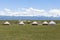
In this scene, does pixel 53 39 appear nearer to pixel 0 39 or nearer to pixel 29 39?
pixel 29 39

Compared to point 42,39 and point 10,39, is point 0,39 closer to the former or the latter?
point 10,39

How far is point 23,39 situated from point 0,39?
2648 millimetres

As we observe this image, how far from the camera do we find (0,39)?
2108 cm

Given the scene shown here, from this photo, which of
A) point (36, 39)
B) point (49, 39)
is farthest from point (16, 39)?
point (49, 39)

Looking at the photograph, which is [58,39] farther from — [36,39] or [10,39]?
[10,39]

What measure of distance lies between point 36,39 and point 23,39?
5.07 ft

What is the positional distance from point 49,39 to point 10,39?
460 cm

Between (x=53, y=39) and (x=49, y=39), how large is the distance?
479 mm

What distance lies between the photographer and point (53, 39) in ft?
71.9

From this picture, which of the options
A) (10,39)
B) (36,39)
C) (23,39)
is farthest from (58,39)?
(10,39)

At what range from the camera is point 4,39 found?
21.3 m

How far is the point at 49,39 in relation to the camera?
21.9 m

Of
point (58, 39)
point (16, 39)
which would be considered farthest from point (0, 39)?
point (58, 39)

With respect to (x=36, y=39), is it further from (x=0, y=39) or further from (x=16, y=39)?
(x=0, y=39)
